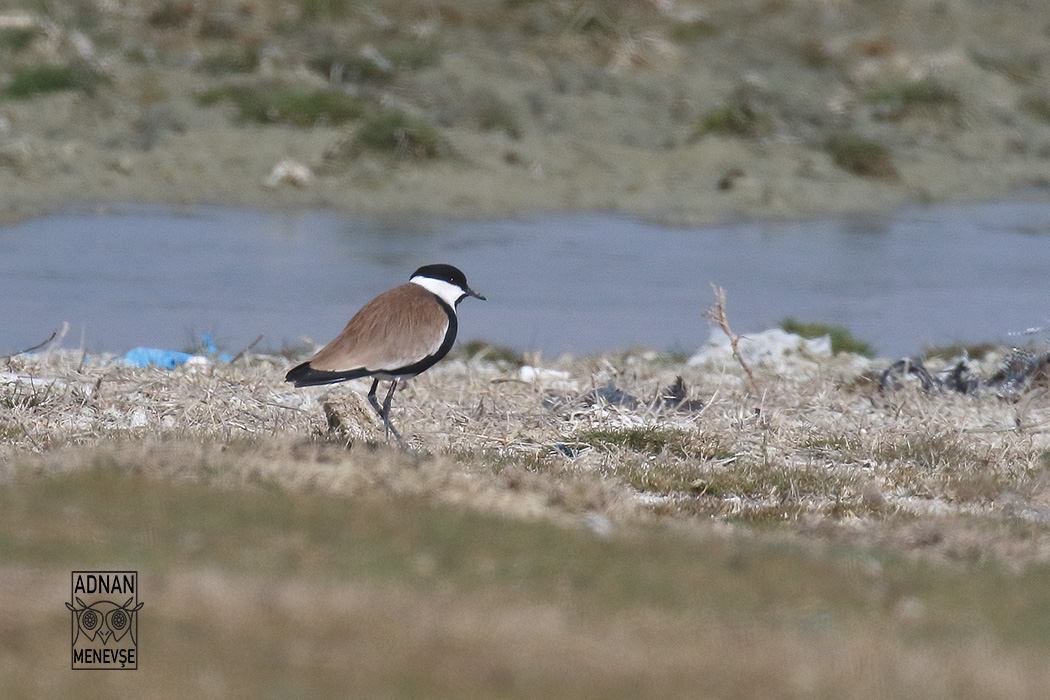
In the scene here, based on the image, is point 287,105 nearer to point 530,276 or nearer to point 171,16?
point 171,16

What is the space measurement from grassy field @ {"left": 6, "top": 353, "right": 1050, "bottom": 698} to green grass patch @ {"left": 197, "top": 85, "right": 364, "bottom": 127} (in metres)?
12.3

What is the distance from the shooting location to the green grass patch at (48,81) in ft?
71.4

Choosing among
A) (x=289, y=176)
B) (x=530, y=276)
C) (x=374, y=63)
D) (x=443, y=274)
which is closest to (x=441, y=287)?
(x=443, y=274)

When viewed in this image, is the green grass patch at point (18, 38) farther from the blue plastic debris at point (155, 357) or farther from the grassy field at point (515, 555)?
the grassy field at point (515, 555)

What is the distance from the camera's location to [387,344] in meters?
8.07

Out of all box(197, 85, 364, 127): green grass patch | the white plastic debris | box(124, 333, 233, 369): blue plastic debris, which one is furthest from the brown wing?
box(197, 85, 364, 127): green grass patch

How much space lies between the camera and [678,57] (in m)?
27.0

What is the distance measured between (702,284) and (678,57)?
11869 mm

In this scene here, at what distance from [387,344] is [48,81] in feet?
51.4

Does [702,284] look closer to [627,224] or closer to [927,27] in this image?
[627,224]

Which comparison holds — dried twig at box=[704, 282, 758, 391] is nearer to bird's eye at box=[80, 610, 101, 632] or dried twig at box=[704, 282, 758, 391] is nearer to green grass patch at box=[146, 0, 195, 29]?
bird's eye at box=[80, 610, 101, 632]

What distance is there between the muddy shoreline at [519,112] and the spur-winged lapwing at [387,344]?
10853 mm

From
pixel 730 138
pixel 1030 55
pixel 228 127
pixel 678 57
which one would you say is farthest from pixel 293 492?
pixel 1030 55

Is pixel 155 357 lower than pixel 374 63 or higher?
lower
